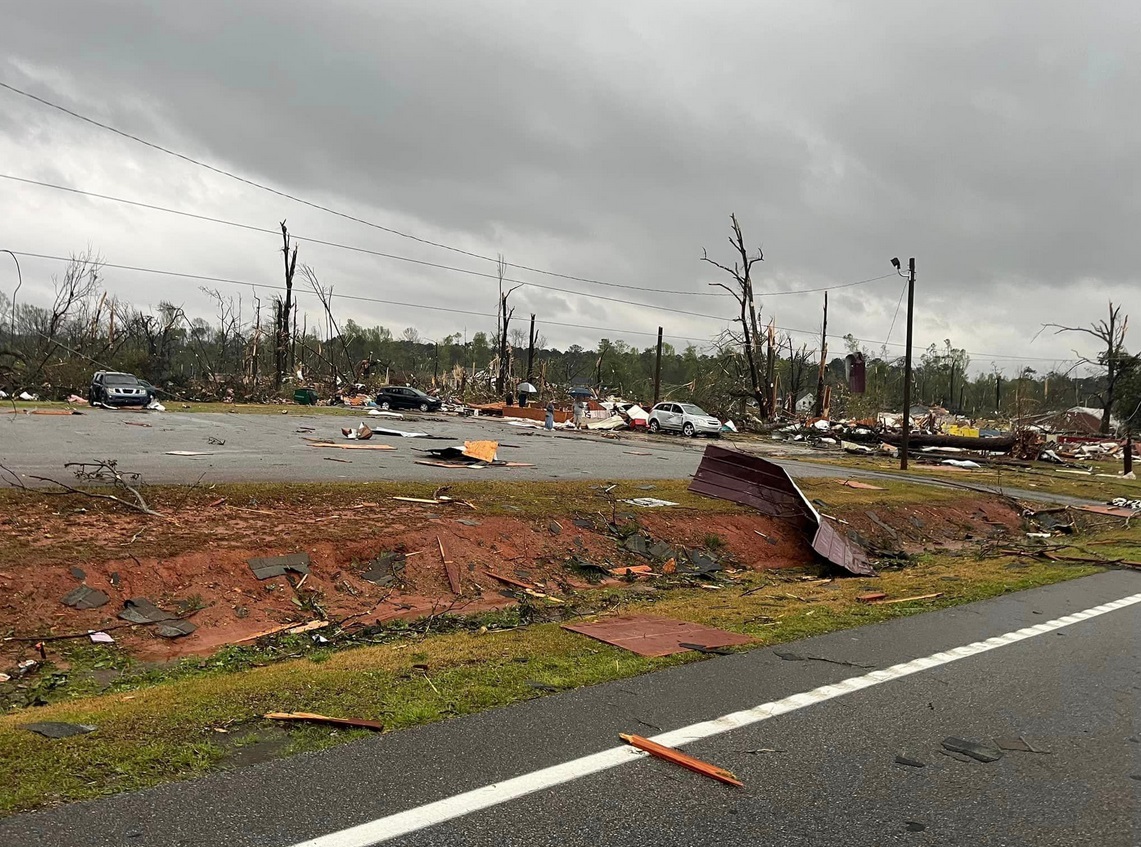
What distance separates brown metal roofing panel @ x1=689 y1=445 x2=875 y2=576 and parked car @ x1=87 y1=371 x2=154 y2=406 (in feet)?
92.5

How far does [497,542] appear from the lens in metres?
10.5

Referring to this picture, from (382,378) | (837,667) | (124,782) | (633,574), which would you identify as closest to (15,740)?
(124,782)

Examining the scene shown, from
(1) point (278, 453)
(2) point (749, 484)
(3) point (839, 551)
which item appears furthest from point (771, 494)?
(1) point (278, 453)

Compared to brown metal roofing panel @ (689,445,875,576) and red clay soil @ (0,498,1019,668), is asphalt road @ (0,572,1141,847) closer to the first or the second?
red clay soil @ (0,498,1019,668)

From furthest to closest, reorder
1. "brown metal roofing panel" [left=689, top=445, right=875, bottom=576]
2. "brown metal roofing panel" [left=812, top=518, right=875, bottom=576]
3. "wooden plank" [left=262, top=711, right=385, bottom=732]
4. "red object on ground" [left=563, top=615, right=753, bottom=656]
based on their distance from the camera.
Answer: "brown metal roofing panel" [left=689, top=445, right=875, bottom=576]
"brown metal roofing panel" [left=812, top=518, right=875, bottom=576]
"red object on ground" [left=563, top=615, right=753, bottom=656]
"wooden plank" [left=262, top=711, right=385, bottom=732]

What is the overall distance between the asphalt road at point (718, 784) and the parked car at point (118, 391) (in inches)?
1365

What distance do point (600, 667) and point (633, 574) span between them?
16.7ft

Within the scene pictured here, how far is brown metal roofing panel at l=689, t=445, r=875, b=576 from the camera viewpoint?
12500 millimetres

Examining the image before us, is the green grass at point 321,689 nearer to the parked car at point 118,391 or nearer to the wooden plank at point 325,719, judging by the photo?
the wooden plank at point 325,719

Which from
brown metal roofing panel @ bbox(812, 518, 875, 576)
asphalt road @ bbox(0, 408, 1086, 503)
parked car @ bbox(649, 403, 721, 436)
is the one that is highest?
parked car @ bbox(649, 403, 721, 436)

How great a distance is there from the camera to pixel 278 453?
57.1 ft

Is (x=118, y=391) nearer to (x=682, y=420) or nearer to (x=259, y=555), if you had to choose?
(x=682, y=420)

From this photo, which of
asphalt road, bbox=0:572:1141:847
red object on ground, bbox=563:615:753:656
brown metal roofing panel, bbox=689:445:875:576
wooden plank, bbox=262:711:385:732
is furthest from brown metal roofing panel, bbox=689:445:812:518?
wooden plank, bbox=262:711:385:732

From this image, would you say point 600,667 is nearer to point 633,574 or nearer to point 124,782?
point 124,782
